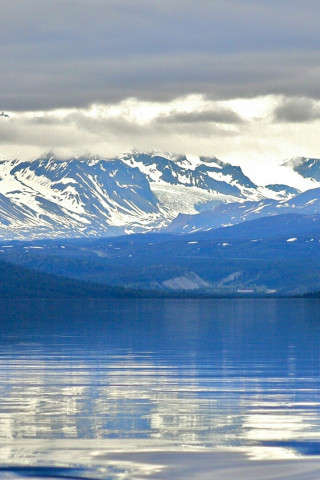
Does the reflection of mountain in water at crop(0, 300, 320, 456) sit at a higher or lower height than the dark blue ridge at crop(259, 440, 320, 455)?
higher

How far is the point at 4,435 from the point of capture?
5975 cm

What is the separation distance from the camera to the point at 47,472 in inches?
1987

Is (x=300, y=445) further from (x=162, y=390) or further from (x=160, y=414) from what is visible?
(x=162, y=390)

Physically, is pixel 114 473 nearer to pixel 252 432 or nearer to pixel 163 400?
pixel 252 432

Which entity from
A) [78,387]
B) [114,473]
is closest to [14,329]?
[78,387]

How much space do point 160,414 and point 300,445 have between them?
13955mm

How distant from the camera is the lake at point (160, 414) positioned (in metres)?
52.0

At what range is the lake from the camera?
171 ft

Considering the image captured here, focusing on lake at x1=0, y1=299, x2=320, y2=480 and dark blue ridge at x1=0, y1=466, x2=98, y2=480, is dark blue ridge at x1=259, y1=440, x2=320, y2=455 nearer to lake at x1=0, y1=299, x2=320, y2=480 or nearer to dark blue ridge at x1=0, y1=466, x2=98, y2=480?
lake at x1=0, y1=299, x2=320, y2=480


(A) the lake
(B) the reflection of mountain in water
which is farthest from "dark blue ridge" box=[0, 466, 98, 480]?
(B) the reflection of mountain in water

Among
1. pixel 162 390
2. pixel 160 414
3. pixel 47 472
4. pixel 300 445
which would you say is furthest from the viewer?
pixel 162 390

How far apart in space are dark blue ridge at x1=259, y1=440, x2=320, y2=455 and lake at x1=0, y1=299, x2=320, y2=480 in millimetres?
51

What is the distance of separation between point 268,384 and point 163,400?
13.9m

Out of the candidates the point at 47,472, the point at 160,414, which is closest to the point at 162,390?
the point at 160,414
